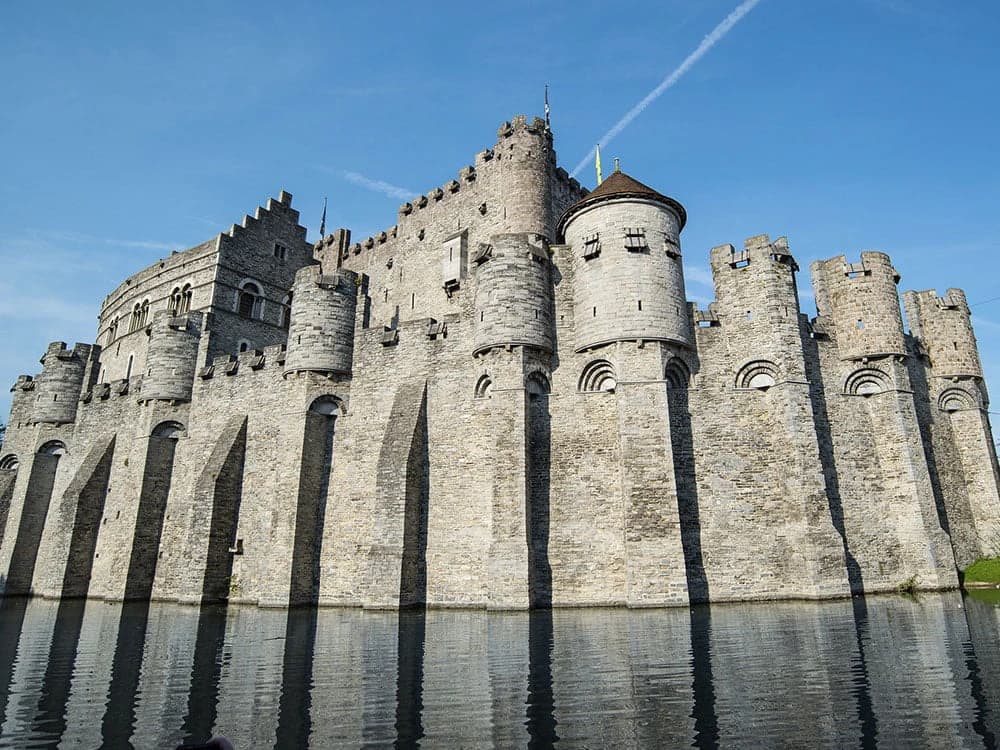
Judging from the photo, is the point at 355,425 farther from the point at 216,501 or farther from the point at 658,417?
the point at 658,417

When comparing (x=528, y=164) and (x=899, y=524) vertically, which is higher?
(x=528, y=164)

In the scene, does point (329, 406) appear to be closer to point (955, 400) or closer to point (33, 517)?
point (33, 517)

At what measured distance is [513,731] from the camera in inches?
244

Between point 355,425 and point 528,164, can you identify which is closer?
point 355,425

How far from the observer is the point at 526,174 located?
26.9 meters

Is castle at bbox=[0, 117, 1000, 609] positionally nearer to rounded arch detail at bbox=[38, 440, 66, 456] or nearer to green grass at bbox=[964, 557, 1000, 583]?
green grass at bbox=[964, 557, 1000, 583]

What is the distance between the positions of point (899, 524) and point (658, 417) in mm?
8387

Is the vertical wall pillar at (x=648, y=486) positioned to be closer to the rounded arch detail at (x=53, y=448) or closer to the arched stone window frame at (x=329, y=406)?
the arched stone window frame at (x=329, y=406)

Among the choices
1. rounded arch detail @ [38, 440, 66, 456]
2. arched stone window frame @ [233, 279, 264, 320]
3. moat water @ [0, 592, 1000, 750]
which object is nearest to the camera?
moat water @ [0, 592, 1000, 750]

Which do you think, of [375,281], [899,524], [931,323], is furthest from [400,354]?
[931,323]

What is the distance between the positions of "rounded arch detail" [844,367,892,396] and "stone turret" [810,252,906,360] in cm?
55

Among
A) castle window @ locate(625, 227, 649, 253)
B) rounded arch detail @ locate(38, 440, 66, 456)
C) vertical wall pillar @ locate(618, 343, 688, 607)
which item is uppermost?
castle window @ locate(625, 227, 649, 253)

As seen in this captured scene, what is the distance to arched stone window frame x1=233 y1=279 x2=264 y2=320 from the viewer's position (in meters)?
34.9

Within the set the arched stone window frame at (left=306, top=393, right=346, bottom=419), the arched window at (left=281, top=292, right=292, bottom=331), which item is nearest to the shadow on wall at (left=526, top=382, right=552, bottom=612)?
the arched stone window frame at (left=306, top=393, right=346, bottom=419)
